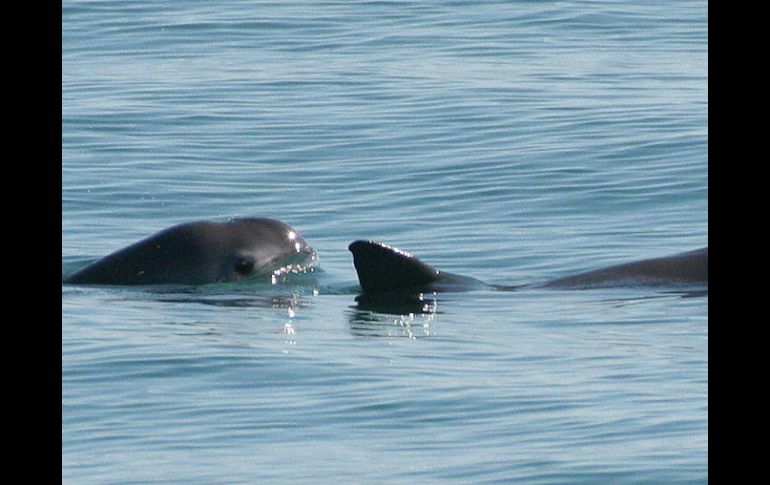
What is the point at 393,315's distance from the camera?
33.5 ft

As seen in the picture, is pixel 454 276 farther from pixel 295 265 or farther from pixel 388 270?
pixel 295 265

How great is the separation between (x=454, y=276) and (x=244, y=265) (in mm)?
1504

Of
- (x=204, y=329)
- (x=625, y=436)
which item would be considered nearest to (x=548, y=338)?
(x=204, y=329)

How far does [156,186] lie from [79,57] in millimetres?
8983

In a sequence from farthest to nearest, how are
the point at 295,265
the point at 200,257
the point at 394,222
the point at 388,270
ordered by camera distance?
the point at 394,222 < the point at 295,265 < the point at 200,257 < the point at 388,270

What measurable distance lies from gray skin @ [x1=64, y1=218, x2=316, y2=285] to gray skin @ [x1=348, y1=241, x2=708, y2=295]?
105cm

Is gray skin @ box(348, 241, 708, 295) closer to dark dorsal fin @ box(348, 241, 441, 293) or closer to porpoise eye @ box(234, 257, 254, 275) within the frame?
dark dorsal fin @ box(348, 241, 441, 293)

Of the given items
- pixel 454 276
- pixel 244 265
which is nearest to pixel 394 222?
pixel 244 265

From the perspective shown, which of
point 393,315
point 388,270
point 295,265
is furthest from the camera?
point 295,265

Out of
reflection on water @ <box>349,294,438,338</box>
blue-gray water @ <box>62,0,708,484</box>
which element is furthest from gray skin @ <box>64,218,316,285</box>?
reflection on water @ <box>349,294,438,338</box>

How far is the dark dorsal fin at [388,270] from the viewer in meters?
10.8

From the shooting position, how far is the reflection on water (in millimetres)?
9492
